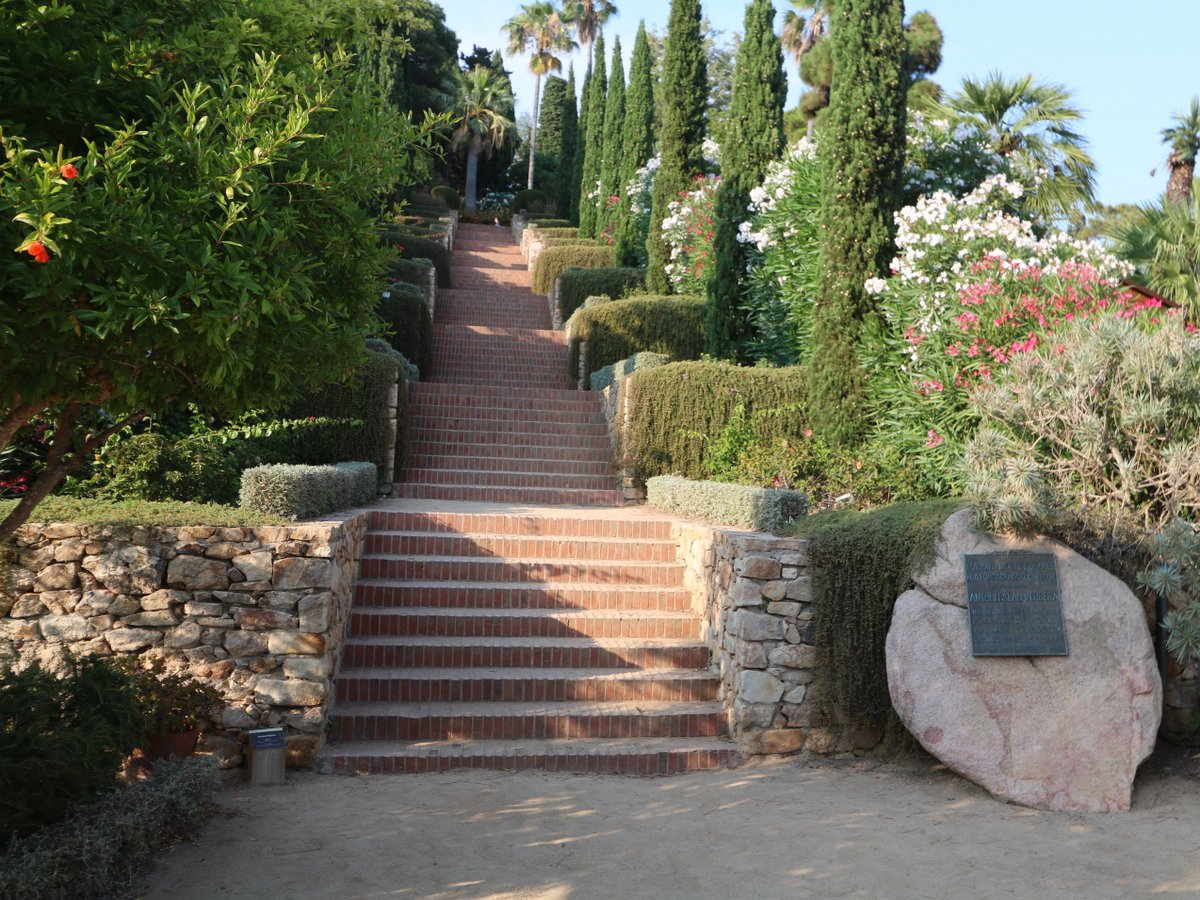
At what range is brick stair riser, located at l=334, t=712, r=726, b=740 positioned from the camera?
710 cm

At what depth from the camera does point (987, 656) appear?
637cm

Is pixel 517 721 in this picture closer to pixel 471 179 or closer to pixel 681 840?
pixel 681 840

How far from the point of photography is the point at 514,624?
27.1 feet

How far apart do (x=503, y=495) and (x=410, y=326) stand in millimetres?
5196

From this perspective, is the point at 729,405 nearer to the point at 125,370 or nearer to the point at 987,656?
the point at 987,656

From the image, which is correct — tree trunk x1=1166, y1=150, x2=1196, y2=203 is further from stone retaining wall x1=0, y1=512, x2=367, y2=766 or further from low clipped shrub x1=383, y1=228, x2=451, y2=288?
stone retaining wall x1=0, y1=512, x2=367, y2=766

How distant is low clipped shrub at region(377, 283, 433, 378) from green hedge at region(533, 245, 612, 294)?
785 centimetres

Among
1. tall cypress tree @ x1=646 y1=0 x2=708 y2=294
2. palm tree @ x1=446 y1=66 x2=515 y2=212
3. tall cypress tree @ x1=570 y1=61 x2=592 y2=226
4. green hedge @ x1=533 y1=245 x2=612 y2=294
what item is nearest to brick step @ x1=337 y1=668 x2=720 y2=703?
tall cypress tree @ x1=646 y1=0 x2=708 y2=294

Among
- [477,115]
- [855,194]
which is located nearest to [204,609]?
[855,194]

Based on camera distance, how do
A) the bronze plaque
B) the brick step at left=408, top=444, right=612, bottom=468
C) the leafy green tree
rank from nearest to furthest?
the leafy green tree → the bronze plaque → the brick step at left=408, top=444, right=612, bottom=468

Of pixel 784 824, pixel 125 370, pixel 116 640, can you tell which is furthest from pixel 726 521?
pixel 125 370

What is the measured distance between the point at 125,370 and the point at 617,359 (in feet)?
40.0

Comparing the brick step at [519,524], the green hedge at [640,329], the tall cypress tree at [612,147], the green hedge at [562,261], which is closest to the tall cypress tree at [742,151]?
the green hedge at [640,329]

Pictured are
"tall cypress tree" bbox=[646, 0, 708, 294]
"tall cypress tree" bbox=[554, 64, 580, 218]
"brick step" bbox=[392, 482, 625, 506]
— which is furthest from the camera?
"tall cypress tree" bbox=[554, 64, 580, 218]
